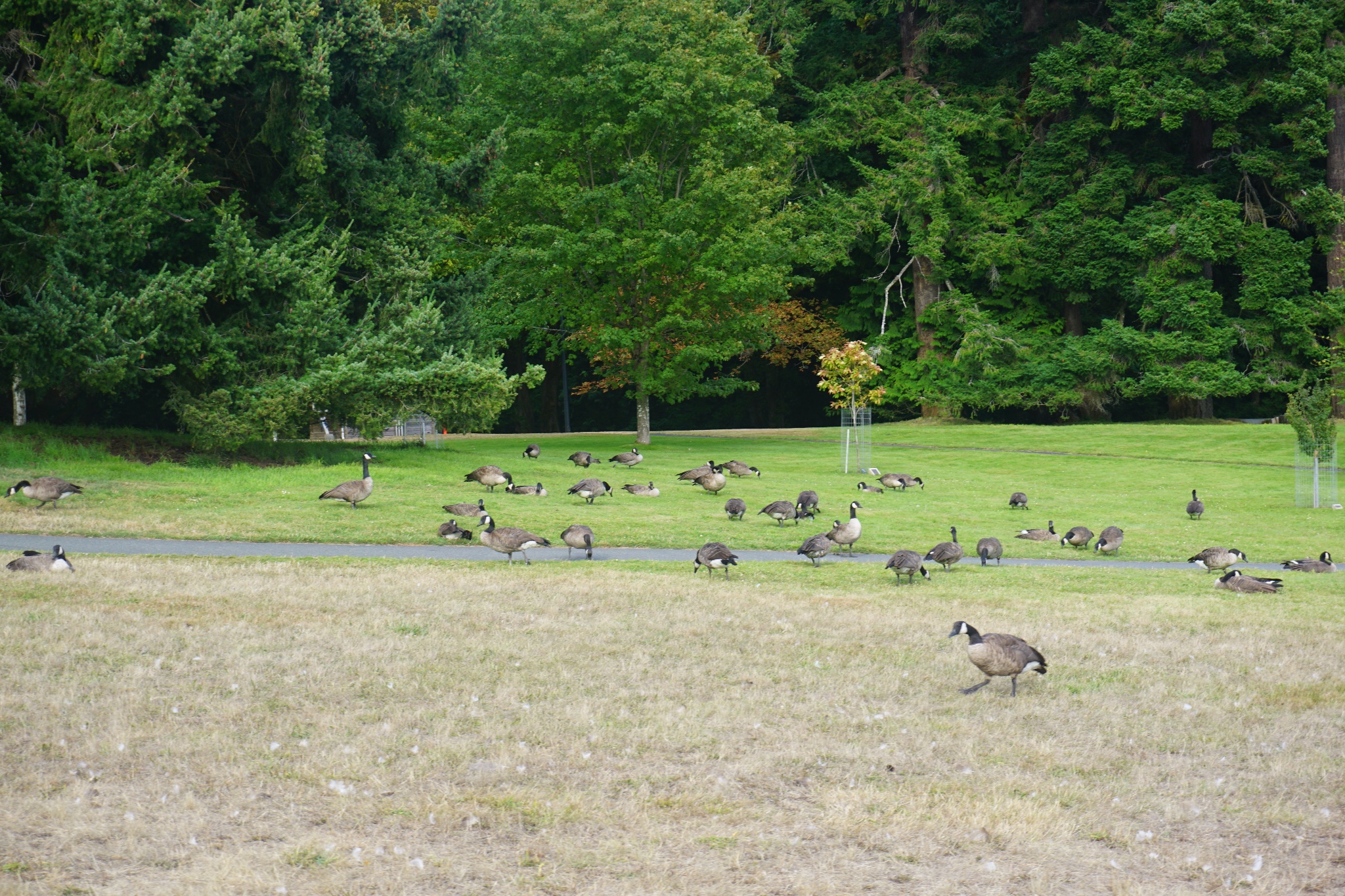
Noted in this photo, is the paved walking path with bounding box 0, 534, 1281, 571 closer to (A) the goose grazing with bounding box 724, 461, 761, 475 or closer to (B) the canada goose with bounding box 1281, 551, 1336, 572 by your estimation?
(B) the canada goose with bounding box 1281, 551, 1336, 572

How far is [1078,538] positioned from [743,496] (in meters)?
8.87

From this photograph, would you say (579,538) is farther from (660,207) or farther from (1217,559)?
(660,207)

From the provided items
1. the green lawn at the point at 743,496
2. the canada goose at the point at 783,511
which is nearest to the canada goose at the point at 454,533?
the green lawn at the point at 743,496

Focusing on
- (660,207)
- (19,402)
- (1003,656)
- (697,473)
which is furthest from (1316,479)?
(19,402)

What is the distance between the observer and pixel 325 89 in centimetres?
2755

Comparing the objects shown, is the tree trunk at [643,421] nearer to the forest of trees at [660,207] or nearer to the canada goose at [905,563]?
the forest of trees at [660,207]

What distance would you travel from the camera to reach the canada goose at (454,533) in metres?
19.6

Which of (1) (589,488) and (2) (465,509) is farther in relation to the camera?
(1) (589,488)

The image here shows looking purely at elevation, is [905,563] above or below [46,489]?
below

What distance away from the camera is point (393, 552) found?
60.8 feet

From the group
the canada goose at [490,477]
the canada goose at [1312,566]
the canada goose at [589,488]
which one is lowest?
the canada goose at [1312,566]

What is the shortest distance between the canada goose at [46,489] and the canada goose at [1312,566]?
70.4 ft

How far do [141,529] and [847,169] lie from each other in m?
42.2

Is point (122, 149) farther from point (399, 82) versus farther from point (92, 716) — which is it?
point (92, 716)
